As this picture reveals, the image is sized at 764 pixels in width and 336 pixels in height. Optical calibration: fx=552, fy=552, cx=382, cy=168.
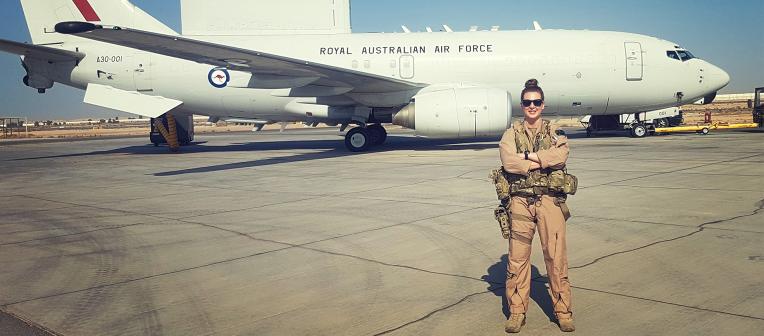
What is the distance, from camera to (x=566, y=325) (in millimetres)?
3764

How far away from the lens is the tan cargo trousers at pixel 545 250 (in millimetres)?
3863

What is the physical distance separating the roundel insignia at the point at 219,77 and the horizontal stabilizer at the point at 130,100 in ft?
5.46

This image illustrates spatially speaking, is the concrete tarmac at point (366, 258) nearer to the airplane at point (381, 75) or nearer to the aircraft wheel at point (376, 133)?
the airplane at point (381, 75)

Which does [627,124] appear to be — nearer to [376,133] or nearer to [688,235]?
[376,133]

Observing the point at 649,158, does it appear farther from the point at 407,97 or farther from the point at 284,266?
Result: the point at 284,266

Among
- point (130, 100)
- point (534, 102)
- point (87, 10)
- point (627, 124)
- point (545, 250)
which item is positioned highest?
point (87, 10)

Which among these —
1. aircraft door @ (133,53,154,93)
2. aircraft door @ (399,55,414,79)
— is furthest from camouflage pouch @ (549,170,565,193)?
aircraft door @ (133,53,154,93)

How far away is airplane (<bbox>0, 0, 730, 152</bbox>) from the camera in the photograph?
19.2 metres

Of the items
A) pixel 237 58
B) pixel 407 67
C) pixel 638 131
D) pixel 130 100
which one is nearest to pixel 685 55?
pixel 638 131

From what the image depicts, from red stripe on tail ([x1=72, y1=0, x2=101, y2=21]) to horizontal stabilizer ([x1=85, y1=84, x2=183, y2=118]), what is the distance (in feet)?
9.61

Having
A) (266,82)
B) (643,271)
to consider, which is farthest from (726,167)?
(266,82)

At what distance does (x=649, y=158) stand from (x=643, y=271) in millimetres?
10462

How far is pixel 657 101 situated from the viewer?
20.1m

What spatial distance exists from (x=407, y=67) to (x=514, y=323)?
658 inches
